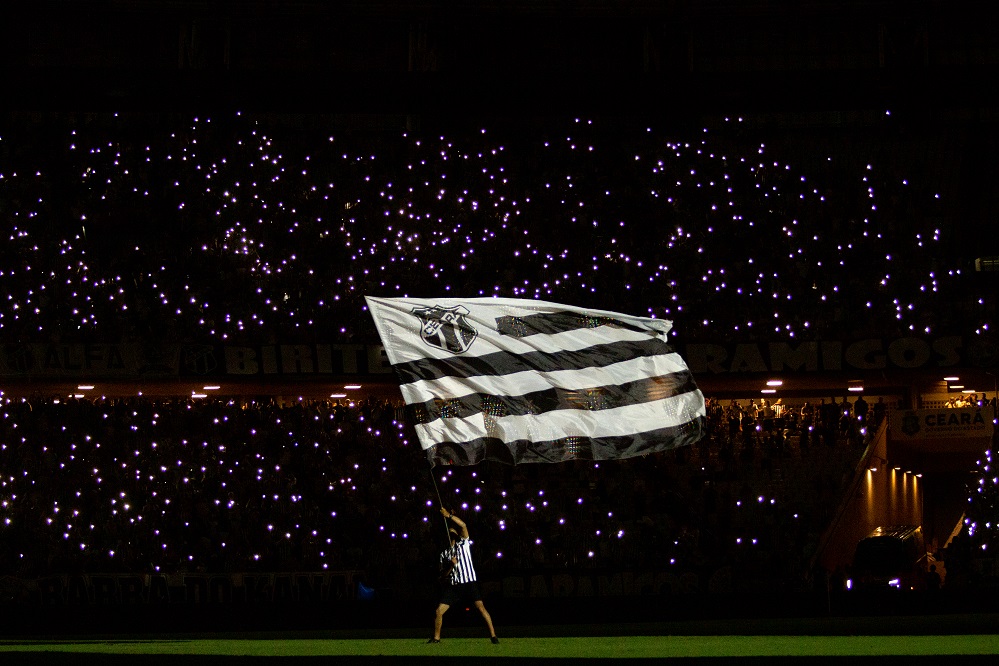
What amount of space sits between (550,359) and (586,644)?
4.09 m

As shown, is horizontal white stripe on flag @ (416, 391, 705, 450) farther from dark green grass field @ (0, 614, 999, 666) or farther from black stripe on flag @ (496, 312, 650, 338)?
dark green grass field @ (0, 614, 999, 666)

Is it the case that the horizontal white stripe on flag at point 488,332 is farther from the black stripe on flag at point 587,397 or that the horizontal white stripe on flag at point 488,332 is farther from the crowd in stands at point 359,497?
the crowd in stands at point 359,497

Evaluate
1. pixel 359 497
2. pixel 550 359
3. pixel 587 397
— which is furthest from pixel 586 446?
pixel 359 497

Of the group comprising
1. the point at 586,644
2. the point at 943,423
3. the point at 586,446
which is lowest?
the point at 586,644

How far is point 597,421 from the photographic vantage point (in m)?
12.6

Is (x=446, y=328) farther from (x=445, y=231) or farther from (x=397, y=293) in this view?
(x=445, y=231)

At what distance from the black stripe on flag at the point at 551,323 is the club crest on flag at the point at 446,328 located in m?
0.39

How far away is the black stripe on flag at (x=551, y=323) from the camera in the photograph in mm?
12922

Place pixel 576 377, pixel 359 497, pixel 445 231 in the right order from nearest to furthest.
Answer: pixel 576 377 < pixel 359 497 < pixel 445 231

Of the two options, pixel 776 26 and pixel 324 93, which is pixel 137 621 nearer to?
pixel 324 93

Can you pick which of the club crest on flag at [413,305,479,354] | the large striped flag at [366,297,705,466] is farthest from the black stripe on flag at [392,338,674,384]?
the club crest on flag at [413,305,479,354]

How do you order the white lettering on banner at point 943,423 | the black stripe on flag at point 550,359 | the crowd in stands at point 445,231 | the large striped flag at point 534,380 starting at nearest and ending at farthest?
the large striped flag at point 534,380 → the black stripe on flag at point 550,359 → the white lettering on banner at point 943,423 → the crowd in stands at point 445,231

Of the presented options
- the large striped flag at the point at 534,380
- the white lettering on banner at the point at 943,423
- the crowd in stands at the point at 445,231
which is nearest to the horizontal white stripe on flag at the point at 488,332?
the large striped flag at the point at 534,380

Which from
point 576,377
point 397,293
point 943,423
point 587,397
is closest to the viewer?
point 587,397
